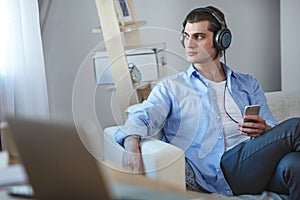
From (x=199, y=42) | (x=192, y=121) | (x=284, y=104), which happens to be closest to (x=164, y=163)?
(x=192, y=121)

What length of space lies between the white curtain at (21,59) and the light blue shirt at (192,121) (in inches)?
25.8

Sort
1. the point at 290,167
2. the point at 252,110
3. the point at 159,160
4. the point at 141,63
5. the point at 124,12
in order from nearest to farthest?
the point at 159,160
the point at 290,167
the point at 252,110
the point at 141,63
the point at 124,12

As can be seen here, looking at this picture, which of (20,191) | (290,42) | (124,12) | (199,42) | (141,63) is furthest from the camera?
(290,42)

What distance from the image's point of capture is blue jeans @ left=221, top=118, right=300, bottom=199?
1.46 meters

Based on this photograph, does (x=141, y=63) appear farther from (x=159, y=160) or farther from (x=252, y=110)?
(x=159, y=160)

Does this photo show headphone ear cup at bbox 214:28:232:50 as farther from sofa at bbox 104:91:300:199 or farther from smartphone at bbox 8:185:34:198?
smartphone at bbox 8:185:34:198

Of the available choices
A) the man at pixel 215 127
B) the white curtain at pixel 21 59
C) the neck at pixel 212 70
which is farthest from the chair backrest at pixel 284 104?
the white curtain at pixel 21 59

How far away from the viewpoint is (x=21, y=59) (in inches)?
78.1

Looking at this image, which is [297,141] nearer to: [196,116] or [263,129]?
[263,129]

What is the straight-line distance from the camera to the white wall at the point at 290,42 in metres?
2.56

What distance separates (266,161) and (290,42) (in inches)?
51.7

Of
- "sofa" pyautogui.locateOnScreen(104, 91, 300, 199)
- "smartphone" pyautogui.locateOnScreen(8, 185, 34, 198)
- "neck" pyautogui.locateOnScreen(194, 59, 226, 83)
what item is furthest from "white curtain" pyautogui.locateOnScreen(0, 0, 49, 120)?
"smartphone" pyautogui.locateOnScreen(8, 185, 34, 198)

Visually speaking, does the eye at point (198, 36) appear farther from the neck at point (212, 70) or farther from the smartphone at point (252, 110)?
the smartphone at point (252, 110)

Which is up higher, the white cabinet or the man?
the white cabinet
